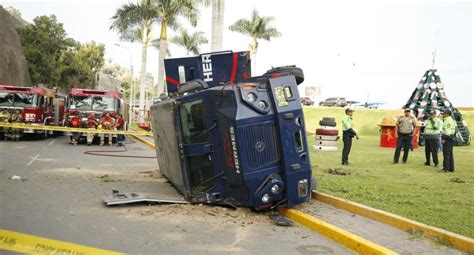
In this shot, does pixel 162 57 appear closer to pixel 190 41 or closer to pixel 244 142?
pixel 190 41

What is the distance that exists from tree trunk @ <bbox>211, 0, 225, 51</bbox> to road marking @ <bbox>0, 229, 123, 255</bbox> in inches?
420

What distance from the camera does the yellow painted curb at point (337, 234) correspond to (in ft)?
16.0

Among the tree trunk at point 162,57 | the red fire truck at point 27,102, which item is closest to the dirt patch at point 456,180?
the red fire truck at point 27,102

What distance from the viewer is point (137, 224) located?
588 centimetres

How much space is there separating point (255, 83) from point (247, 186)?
4.90 ft

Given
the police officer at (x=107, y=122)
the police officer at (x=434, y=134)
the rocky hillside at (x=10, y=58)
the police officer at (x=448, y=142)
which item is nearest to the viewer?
the police officer at (x=448, y=142)

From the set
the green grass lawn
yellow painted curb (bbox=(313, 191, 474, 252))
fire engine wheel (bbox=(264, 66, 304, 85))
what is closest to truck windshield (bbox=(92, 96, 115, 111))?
the green grass lawn

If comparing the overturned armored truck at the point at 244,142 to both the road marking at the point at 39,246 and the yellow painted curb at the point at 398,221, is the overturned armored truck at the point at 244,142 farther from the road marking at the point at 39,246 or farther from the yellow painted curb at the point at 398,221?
the road marking at the point at 39,246

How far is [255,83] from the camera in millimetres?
6285

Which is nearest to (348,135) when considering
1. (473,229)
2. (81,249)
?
(473,229)

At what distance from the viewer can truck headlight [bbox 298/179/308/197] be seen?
6316 mm

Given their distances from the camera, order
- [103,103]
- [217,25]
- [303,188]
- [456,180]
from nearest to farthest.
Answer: [303,188]
[456,180]
[217,25]
[103,103]

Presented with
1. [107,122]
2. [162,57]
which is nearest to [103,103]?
[107,122]

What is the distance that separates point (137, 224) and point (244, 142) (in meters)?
1.84
